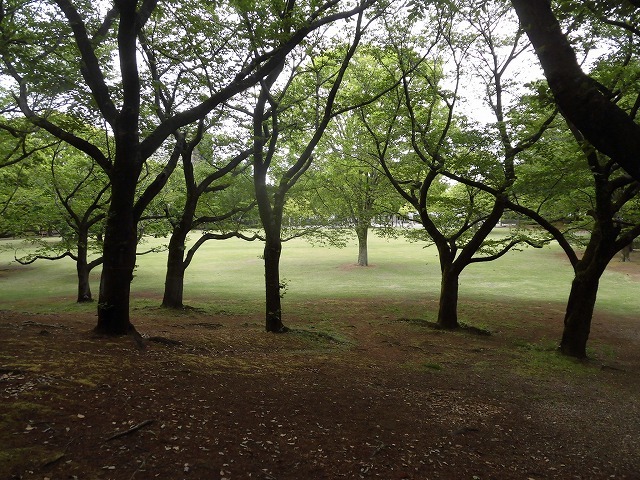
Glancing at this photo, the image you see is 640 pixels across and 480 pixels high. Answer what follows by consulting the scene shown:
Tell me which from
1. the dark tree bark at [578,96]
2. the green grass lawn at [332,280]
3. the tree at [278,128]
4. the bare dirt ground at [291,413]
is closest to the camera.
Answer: the dark tree bark at [578,96]

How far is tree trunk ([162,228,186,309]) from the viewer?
1808 centimetres

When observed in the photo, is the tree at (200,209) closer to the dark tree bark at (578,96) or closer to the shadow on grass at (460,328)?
the shadow on grass at (460,328)

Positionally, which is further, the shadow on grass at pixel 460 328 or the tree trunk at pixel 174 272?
the tree trunk at pixel 174 272

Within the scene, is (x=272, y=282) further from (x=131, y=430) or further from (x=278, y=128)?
(x=131, y=430)

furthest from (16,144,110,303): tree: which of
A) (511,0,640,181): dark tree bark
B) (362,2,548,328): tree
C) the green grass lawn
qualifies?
(511,0,640,181): dark tree bark

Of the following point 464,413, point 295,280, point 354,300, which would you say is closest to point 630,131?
point 464,413

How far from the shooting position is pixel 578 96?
3803 millimetres

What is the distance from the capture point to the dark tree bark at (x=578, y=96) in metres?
3.73

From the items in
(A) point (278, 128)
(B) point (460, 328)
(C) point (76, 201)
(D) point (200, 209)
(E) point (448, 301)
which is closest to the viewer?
(A) point (278, 128)

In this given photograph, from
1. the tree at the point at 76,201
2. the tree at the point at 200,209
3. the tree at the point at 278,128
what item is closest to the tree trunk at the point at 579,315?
the tree at the point at 278,128

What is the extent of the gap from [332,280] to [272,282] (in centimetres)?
1985

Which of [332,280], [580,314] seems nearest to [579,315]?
[580,314]

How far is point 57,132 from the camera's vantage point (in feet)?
28.3

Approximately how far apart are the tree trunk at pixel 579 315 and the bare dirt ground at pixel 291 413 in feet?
3.69
